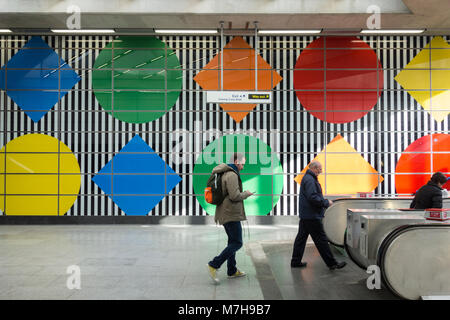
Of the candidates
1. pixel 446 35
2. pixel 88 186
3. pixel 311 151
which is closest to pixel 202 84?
pixel 311 151

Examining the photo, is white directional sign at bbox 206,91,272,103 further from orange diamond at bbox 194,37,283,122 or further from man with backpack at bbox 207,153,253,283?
man with backpack at bbox 207,153,253,283

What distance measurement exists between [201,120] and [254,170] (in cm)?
203

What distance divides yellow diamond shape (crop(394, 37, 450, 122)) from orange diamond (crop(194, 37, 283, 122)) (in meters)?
3.60

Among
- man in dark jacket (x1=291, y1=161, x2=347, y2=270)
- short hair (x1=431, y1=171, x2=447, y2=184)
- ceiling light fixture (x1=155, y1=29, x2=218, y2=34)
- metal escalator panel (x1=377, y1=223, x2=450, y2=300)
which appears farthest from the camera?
ceiling light fixture (x1=155, y1=29, x2=218, y2=34)

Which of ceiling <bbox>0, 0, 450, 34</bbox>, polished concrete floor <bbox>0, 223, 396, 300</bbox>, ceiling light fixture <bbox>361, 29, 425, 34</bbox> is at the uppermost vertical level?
ceiling <bbox>0, 0, 450, 34</bbox>

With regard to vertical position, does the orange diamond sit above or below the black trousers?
above

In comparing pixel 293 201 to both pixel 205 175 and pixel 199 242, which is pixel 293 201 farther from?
pixel 199 242

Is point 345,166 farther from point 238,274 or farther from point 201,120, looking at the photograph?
point 238,274

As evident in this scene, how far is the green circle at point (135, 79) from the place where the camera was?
34.6 feet

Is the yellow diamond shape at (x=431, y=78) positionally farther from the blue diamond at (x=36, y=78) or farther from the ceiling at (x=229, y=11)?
the blue diamond at (x=36, y=78)

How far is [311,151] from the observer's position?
1057cm

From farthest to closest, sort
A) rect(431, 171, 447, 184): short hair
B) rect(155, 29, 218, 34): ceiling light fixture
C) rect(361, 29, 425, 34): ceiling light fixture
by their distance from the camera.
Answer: rect(155, 29, 218, 34): ceiling light fixture
rect(361, 29, 425, 34): ceiling light fixture
rect(431, 171, 447, 184): short hair

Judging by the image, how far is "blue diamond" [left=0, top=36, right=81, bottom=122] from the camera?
34.5ft

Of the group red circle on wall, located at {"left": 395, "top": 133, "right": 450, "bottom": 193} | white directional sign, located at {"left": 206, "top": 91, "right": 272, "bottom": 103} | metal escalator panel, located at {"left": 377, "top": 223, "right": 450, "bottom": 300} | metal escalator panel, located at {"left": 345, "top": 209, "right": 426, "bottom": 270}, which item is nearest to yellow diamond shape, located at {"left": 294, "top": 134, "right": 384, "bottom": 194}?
red circle on wall, located at {"left": 395, "top": 133, "right": 450, "bottom": 193}
